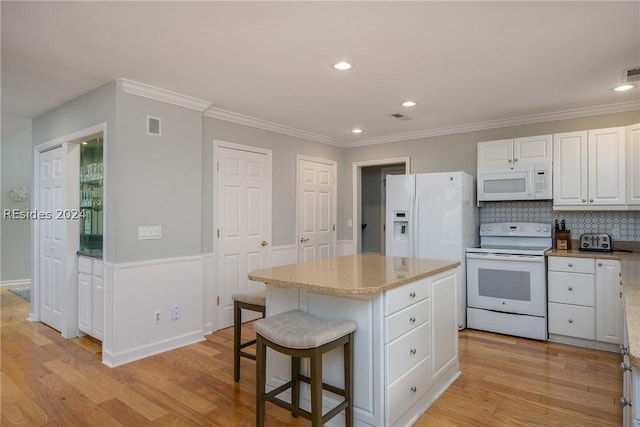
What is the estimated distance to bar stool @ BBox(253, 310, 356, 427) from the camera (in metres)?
1.83

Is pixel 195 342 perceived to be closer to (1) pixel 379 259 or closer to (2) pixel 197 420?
(2) pixel 197 420

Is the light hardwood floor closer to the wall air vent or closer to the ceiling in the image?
the wall air vent

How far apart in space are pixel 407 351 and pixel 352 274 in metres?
0.55

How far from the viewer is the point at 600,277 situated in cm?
345

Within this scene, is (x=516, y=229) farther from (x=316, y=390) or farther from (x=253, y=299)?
(x=316, y=390)

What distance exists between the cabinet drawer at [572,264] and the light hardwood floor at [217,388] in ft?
2.43

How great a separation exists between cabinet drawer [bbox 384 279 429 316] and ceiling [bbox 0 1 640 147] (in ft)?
5.04

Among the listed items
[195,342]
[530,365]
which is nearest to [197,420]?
[195,342]

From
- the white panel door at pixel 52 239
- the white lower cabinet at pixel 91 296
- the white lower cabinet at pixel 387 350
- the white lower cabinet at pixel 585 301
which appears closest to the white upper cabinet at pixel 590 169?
the white lower cabinet at pixel 585 301

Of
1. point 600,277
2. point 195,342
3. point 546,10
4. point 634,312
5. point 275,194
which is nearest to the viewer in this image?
point 634,312

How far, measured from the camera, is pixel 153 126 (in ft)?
11.1

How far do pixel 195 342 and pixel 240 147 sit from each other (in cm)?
213

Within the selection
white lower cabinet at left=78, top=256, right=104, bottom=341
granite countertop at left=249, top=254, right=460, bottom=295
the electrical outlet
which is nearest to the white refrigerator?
granite countertop at left=249, top=254, right=460, bottom=295

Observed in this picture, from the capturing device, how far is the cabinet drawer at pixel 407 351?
2076 millimetres
